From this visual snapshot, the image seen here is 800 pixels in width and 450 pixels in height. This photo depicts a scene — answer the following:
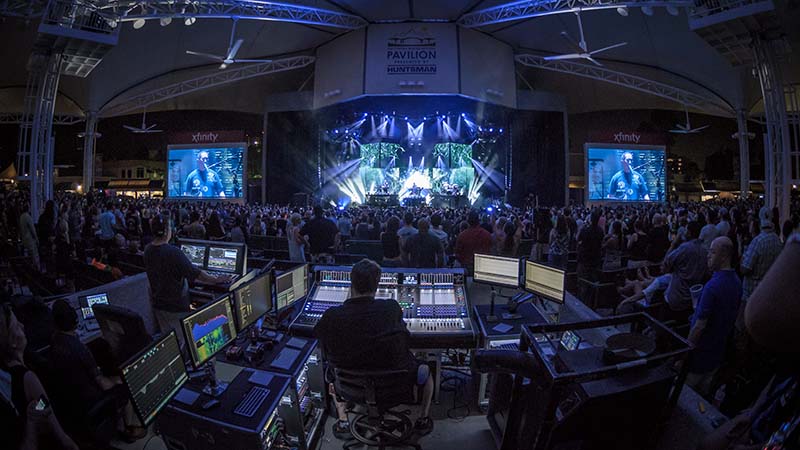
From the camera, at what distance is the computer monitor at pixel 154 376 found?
1.95 metres

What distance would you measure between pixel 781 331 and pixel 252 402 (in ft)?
7.14

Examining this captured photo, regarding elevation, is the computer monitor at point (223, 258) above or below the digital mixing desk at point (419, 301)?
above

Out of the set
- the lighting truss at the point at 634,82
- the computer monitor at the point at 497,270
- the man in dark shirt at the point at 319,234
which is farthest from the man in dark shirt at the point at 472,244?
the lighting truss at the point at 634,82

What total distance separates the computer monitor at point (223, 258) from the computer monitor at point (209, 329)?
205 cm

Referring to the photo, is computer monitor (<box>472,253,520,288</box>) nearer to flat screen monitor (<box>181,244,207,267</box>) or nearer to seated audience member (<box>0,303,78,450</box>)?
flat screen monitor (<box>181,244,207,267</box>)

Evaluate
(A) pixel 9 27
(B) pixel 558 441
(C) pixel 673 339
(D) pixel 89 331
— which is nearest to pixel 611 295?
(C) pixel 673 339

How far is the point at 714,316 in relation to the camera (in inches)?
104

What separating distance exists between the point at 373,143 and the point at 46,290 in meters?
17.4

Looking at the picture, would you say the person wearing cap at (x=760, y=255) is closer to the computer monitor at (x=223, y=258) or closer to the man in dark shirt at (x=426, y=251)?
the man in dark shirt at (x=426, y=251)

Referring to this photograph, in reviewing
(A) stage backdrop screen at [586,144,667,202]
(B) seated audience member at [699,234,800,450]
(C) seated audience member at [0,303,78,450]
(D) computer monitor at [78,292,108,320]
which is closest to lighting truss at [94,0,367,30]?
(D) computer monitor at [78,292,108,320]

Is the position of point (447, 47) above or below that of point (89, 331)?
above

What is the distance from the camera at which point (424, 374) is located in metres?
2.52

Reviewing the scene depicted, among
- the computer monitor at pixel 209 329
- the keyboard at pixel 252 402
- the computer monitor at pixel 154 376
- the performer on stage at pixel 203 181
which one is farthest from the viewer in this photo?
the performer on stage at pixel 203 181

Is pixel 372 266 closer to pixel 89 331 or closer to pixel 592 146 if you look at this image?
pixel 89 331
